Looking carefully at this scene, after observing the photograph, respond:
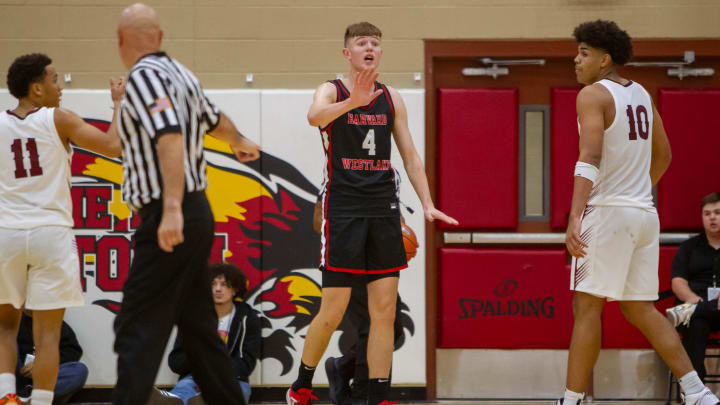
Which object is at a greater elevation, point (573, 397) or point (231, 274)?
point (231, 274)

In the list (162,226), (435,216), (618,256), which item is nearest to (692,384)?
(618,256)

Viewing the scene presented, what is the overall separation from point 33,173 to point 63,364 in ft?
5.73

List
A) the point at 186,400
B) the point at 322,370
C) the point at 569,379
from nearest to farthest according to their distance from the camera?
1. the point at 569,379
2. the point at 186,400
3. the point at 322,370

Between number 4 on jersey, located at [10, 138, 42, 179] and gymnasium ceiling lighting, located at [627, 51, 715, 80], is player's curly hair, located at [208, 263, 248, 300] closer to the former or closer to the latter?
number 4 on jersey, located at [10, 138, 42, 179]

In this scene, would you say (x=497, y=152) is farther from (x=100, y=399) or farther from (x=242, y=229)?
(x=100, y=399)

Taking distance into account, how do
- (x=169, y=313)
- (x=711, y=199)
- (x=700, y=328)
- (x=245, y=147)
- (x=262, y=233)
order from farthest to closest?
(x=262, y=233), (x=711, y=199), (x=700, y=328), (x=245, y=147), (x=169, y=313)

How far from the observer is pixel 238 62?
20.4 ft

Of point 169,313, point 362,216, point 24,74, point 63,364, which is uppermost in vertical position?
point 24,74

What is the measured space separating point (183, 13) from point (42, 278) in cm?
253

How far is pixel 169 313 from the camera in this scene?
128 inches

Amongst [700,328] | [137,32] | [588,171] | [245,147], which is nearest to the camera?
[137,32]

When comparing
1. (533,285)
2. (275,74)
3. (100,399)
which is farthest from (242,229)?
(533,285)

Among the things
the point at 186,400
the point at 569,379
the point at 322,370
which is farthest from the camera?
the point at 322,370

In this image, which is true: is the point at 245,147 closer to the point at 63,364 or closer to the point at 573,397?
the point at 573,397
